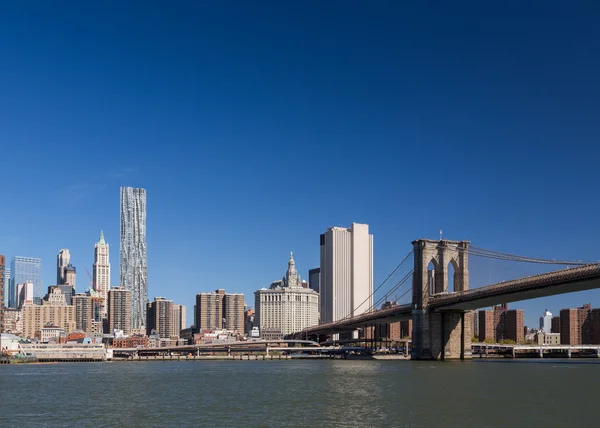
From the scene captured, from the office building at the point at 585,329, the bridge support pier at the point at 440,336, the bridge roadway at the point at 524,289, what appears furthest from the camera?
the office building at the point at 585,329

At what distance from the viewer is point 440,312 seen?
8831 centimetres

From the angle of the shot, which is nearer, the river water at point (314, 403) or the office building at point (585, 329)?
the river water at point (314, 403)

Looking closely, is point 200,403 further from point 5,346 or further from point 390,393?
point 5,346

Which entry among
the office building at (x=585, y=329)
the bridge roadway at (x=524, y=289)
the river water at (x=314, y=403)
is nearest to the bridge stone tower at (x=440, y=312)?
the bridge roadway at (x=524, y=289)

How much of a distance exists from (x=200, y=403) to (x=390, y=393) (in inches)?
432

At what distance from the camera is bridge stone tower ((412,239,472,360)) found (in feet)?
287

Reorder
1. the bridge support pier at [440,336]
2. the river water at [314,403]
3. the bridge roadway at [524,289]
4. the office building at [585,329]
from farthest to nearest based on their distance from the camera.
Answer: the office building at [585,329] → the bridge support pier at [440,336] → the bridge roadway at [524,289] → the river water at [314,403]

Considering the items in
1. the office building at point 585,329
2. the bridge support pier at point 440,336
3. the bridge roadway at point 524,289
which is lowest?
the office building at point 585,329

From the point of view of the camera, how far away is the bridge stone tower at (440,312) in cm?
8756

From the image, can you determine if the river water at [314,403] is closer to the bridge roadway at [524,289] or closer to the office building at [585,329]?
the bridge roadway at [524,289]

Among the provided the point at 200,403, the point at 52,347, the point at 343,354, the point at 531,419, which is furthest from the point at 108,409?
the point at 52,347

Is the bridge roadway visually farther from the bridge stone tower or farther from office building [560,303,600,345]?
office building [560,303,600,345]

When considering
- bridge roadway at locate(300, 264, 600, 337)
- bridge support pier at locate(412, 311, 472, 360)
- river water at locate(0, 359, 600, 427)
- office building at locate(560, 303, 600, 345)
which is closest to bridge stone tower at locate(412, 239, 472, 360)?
bridge support pier at locate(412, 311, 472, 360)

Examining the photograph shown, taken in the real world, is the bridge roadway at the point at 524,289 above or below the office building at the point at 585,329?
above
